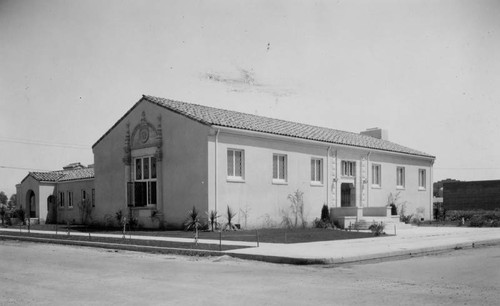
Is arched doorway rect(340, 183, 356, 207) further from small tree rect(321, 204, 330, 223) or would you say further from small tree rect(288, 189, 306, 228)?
small tree rect(288, 189, 306, 228)

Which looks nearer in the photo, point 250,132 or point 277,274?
point 277,274

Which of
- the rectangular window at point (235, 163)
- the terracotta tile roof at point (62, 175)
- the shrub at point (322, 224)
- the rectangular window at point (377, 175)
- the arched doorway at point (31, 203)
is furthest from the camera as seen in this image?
the arched doorway at point (31, 203)

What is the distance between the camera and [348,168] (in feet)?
106

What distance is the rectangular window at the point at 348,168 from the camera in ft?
105

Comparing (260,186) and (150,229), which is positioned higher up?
(260,186)

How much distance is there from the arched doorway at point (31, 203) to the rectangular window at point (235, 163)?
24.7 meters

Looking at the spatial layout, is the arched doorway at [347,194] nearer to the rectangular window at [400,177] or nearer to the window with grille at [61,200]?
the rectangular window at [400,177]

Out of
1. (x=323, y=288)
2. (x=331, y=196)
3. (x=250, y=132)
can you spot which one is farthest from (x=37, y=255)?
(x=331, y=196)

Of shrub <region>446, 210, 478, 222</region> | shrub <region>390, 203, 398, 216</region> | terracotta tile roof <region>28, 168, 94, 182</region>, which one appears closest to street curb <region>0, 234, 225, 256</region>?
terracotta tile roof <region>28, 168, 94, 182</region>

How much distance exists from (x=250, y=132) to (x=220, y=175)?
289cm

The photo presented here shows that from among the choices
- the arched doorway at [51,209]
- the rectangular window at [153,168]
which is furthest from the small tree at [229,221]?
the arched doorway at [51,209]

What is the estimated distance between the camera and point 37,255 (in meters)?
15.8

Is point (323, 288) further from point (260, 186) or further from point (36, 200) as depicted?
point (36, 200)

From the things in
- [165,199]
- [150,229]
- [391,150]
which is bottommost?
[150,229]
